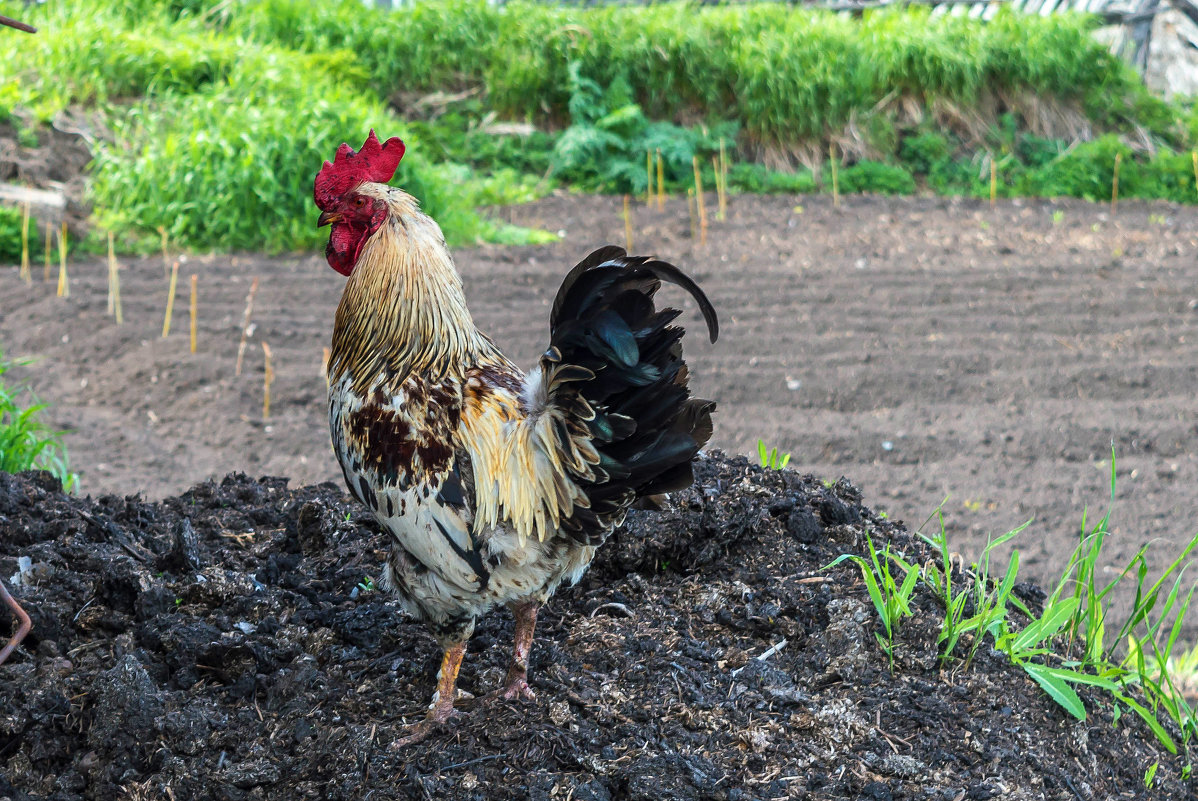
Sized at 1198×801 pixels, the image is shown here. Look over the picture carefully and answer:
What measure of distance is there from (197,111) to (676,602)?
27.0ft

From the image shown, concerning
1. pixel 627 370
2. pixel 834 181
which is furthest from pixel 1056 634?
pixel 834 181

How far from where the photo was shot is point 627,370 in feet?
8.47

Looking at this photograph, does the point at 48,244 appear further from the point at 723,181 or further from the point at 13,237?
the point at 723,181

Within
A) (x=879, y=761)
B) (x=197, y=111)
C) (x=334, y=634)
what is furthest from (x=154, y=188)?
(x=879, y=761)

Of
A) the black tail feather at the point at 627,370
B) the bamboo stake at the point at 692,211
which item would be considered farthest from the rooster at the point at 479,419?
the bamboo stake at the point at 692,211

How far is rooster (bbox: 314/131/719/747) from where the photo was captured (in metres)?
2.61

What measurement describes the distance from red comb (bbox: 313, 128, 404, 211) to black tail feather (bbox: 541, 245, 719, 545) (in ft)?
2.45

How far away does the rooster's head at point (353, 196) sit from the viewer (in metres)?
2.92

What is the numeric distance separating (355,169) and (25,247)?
6.23m

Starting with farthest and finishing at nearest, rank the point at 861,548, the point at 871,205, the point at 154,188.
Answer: the point at 871,205 → the point at 154,188 → the point at 861,548

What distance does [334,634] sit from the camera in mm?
3268

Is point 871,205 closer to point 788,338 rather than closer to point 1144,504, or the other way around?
point 788,338

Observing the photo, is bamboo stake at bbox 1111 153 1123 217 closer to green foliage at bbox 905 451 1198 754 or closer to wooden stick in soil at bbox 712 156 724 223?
wooden stick in soil at bbox 712 156 724 223

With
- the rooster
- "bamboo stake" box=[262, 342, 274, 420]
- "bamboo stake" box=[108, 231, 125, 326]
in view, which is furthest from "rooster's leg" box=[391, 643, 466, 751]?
"bamboo stake" box=[108, 231, 125, 326]
